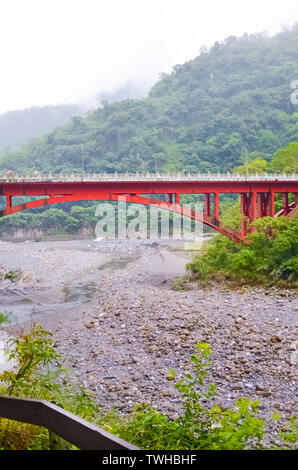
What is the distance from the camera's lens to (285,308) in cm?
1852

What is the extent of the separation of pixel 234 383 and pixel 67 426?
9167mm

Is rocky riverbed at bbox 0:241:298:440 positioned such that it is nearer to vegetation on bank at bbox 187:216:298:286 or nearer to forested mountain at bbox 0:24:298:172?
vegetation on bank at bbox 187:216:298:286

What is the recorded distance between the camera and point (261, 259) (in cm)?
2422

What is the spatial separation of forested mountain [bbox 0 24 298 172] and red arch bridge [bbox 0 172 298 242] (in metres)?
45.7

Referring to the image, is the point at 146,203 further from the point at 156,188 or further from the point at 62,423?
the point at 62,423

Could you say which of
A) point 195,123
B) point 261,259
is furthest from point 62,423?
point 195,123

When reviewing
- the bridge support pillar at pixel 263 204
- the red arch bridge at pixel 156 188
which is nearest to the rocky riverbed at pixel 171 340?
the red arch bridge at pixel 156 188

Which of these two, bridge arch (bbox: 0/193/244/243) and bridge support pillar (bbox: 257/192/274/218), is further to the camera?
bridge support pillar (bbox: 257/192/274/218)

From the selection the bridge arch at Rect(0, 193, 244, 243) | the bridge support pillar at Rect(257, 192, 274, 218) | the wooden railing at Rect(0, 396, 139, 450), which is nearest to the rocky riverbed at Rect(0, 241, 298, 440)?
the bridge arch at Rect(0, 193, 244, 243)

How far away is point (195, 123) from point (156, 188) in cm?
8149

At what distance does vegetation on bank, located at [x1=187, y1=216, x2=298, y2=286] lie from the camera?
2275 centimetres
